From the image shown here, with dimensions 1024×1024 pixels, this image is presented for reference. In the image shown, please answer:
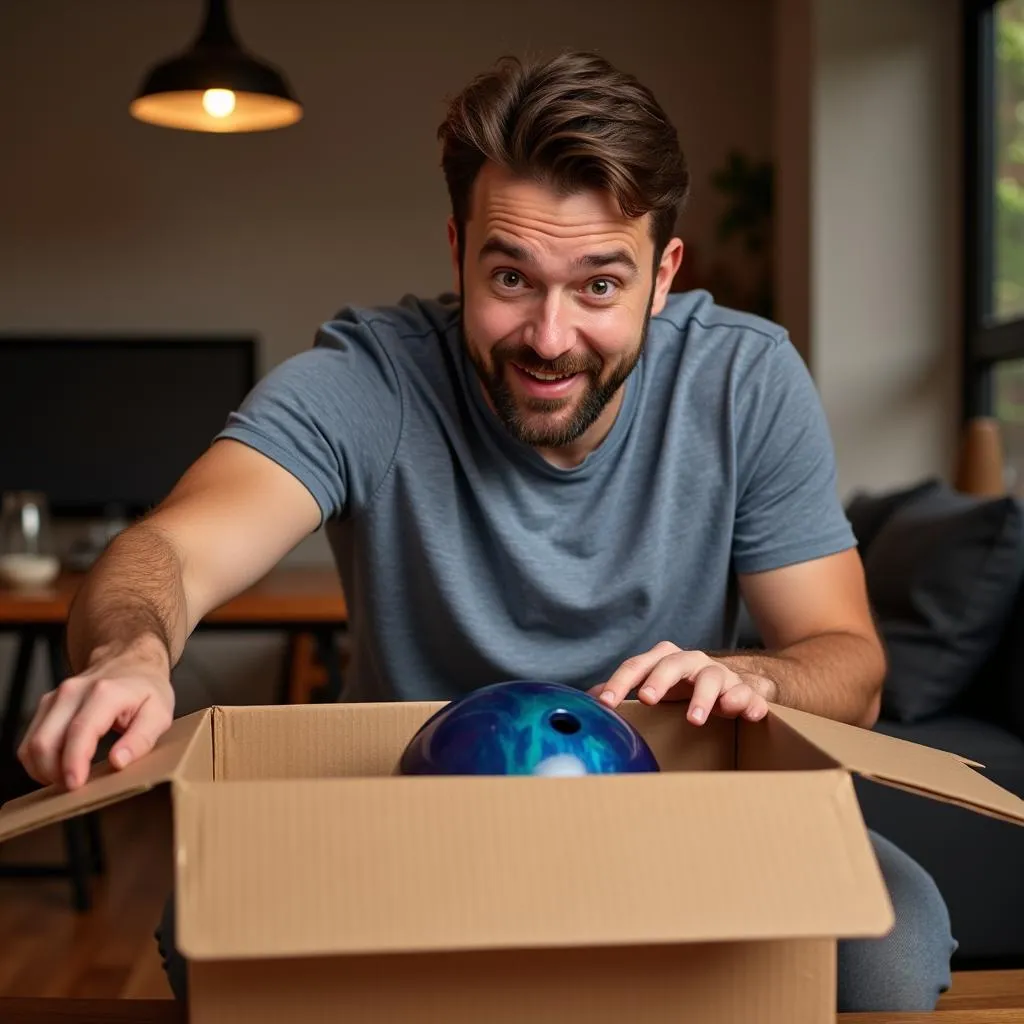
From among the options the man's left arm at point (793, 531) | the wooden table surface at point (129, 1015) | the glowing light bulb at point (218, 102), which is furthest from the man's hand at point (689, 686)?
the glowing light bulb at point (218, 102)

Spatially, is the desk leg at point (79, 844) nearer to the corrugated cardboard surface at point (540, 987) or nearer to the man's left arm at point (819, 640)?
the man's left arm at point (819, 640)

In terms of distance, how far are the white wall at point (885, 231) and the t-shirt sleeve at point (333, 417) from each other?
3345mm

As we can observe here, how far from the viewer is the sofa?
239 cm

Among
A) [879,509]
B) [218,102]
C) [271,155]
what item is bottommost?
[879,509]

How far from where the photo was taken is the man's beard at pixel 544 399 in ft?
5.09

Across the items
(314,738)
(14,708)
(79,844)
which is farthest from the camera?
(14,708)

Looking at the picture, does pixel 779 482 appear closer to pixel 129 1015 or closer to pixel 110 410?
pixel 129 1015

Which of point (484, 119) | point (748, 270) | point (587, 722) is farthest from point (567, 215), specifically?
point (748, 270)

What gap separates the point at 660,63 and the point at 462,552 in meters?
4.63

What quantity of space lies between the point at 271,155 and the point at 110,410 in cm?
125

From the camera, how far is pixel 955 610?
2748 mm

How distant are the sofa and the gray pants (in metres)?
1.14

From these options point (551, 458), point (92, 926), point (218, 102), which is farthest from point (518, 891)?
point (218, 102)

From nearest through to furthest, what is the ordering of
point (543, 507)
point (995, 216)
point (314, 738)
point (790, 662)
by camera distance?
point (314, 738) → point (790, 662) → point (543, 507) → point (995, 216)
